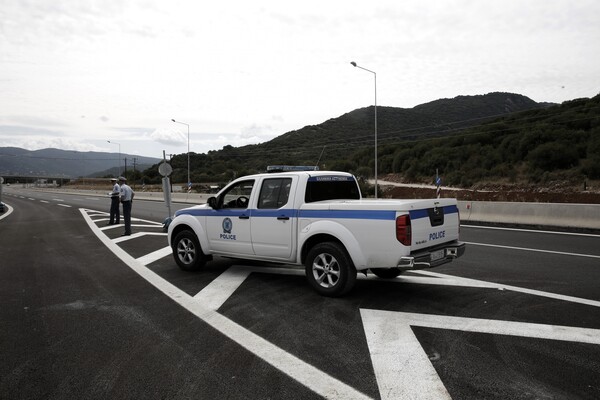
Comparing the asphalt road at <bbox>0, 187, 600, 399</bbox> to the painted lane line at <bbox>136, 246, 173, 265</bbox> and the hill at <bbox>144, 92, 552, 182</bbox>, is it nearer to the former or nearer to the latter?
the painted lane line at <bbox>136, 246, 173, 265</bbox>

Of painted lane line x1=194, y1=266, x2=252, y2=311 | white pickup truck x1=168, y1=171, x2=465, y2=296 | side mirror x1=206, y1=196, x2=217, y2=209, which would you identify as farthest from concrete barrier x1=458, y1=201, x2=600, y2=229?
side mirror x1=206, y1=196, x2=217, y2=209

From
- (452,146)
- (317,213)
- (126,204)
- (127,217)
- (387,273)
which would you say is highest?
(452,146)

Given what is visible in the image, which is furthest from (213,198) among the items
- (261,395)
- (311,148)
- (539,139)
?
(311,148)

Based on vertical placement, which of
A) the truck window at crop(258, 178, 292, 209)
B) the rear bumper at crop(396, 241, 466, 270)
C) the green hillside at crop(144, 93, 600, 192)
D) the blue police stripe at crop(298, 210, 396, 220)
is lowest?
the rear bumper at crop(396, 241, 466, 270)

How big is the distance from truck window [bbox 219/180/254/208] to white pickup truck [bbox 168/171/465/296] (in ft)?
0.05

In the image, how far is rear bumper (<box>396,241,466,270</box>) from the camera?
17.4ft

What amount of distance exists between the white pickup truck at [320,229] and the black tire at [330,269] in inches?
0.5

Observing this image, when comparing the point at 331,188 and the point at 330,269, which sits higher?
the point at 331,188

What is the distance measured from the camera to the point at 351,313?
527 cm

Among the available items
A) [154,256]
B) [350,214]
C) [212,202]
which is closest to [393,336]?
[350,214]

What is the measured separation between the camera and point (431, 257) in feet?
18.5

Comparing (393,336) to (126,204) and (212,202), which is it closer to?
(212,202)

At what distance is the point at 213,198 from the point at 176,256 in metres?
1.41

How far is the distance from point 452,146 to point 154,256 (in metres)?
59.3
